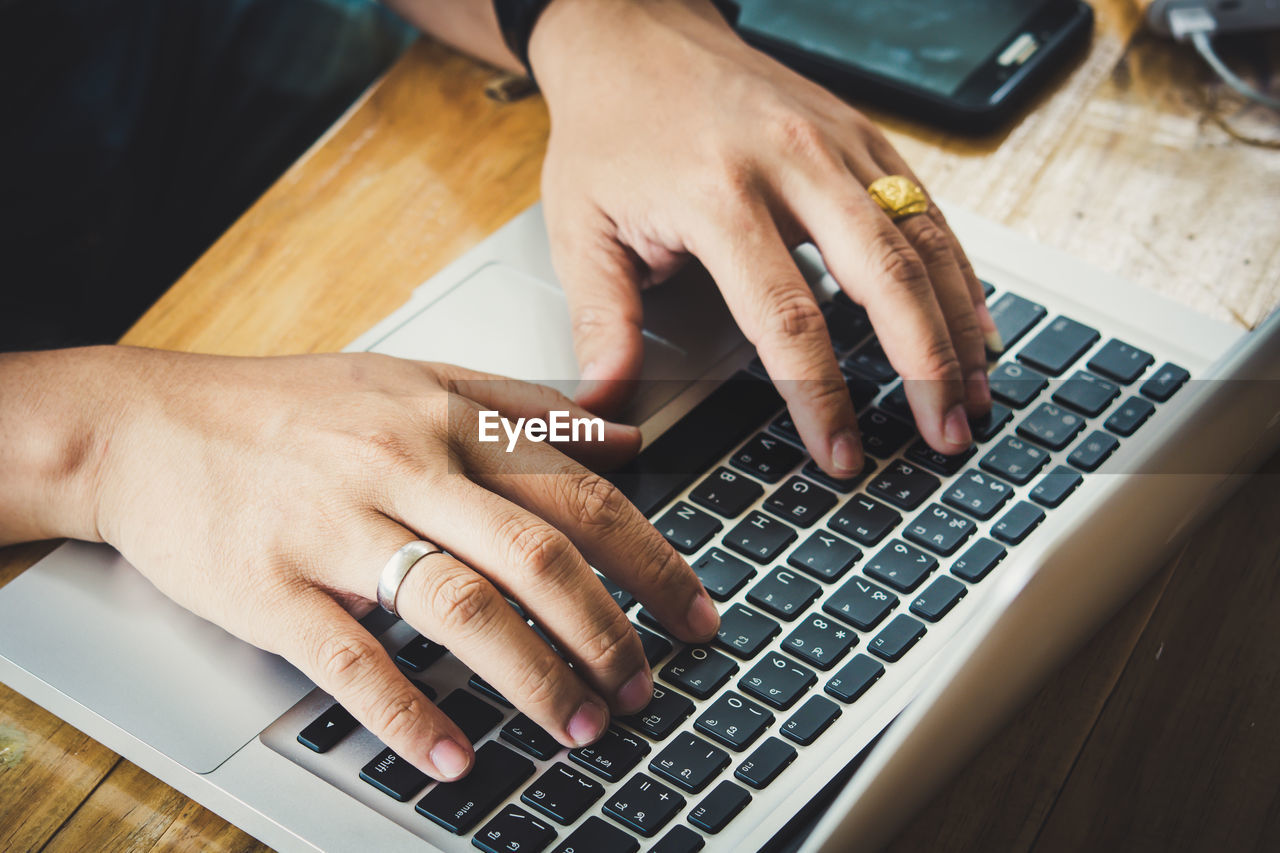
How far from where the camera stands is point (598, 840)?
0.47 m

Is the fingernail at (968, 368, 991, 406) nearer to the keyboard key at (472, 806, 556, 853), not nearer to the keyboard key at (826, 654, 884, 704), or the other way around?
the keyboard key at (826, 654, 884, 704)

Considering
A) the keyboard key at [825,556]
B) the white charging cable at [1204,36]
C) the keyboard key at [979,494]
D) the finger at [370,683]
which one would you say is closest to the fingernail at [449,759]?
the finger at [370,683]

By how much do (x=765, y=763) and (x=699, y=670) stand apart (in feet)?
0.20

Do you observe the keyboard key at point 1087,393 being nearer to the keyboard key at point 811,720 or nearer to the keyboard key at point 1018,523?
the keyboard key at point 1018,523

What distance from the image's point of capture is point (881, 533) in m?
0.59

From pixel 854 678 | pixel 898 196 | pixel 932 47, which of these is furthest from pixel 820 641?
pixel 932 47

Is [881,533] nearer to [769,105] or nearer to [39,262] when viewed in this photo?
[769,105]

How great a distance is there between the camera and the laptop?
0.45 m

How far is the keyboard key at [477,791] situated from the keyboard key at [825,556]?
18cm

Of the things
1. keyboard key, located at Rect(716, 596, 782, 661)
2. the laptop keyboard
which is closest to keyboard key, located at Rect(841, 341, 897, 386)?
the laptop keyboard

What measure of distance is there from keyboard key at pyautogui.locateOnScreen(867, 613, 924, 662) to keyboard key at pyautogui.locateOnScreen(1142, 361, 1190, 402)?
0.77 ft

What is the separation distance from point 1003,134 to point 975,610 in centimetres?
49

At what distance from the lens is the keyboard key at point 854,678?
515 millimetres

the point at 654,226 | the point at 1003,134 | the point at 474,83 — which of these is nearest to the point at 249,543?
the point at 654,226
